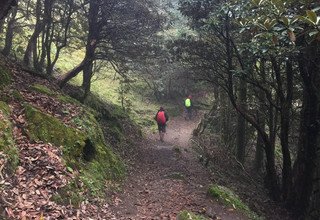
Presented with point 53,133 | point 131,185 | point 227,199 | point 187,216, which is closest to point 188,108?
point 131,185

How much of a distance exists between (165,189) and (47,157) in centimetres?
403

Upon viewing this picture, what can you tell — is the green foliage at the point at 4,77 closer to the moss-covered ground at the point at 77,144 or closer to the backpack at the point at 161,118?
the moss-covered ground at the point at 77,144

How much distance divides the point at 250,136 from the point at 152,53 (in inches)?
246

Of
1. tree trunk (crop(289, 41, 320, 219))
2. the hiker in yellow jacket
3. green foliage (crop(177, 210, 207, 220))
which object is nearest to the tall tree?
tree trunk (crop(289, 41, 320, 219))

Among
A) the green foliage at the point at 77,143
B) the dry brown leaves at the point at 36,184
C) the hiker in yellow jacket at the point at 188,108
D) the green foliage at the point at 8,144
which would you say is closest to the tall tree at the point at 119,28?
the green foliage at the point at 77,143

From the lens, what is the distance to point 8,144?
6.35 m

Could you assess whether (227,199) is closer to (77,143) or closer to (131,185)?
(131,185)

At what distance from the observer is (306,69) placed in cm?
897

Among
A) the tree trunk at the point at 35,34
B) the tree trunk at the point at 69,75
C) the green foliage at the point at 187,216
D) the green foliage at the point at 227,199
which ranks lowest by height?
the green foliage at the point at 187,216

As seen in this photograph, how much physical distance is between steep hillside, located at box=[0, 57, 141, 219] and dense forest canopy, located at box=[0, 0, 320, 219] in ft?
7.10

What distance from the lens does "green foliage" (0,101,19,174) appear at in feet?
19.8

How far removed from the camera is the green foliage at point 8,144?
6.05 meters

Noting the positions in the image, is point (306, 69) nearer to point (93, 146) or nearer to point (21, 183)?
point (93, 146)

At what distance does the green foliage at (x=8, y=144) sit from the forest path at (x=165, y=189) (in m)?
2.23
